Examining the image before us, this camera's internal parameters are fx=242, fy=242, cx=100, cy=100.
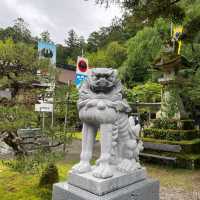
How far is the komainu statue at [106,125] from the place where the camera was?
263 centimetres

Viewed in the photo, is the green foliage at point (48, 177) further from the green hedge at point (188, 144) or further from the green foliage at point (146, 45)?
the green foliage at point (146, 45)

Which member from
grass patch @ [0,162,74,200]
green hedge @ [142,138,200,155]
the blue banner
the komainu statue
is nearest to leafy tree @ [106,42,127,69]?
green hedge @ [142,138,200,155]

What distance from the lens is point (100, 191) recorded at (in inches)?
94.6

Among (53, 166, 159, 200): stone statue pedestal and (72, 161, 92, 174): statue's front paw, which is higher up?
(72, 161, 92, 174): statue's front paw

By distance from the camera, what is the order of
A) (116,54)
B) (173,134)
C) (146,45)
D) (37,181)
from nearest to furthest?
(37,181), (173,134), (146,45), (116,54)

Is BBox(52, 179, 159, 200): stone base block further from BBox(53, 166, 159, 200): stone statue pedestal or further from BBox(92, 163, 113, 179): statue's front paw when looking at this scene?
BBox(92, 163, 113, 179): statue's front paw

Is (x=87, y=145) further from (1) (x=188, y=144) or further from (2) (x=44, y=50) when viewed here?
→ (1) (x=188, y=144)

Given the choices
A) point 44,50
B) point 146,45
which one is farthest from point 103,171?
point 146,45

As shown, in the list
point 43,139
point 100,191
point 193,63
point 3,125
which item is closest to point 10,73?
point 3,125

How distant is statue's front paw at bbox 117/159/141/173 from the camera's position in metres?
2.79

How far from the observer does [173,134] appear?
7102 millimetres

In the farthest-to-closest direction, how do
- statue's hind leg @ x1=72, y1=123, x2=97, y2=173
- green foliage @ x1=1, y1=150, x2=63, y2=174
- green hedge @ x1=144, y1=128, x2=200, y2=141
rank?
green hedge @ x1=144, y1=128, x2=200, y2=141 < green foliage @ x1=1, y1=150, x2=63, y2=174 < statue's hind leg @ x1=72, y1=123, x2=97, y2=173

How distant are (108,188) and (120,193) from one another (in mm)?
159

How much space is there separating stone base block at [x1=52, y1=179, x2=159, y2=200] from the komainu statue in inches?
7.4
